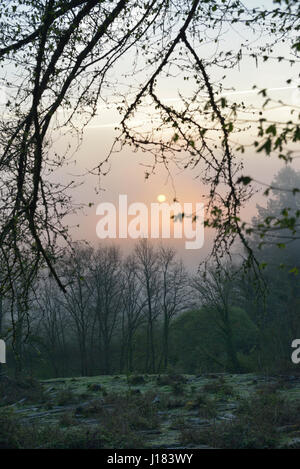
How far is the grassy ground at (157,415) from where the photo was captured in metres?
10.2

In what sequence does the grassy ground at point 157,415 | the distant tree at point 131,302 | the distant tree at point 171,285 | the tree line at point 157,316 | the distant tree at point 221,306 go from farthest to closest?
1. the distant tree at point 131,302
2. the distant tree at point 171,285
3. the tree line at point 157,316
4. the distant tree at point 221,306
5. the grassy ground at point 157,415

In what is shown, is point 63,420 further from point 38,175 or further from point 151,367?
point 151,367

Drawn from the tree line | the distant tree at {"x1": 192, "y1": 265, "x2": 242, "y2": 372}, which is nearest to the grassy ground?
the distant tree at {"x1": 192, "y1": 265, "x2": 242, "y2": 372}

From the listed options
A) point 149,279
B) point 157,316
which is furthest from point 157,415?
point 149,279

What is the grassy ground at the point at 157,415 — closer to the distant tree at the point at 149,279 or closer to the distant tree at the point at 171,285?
the distant tree at the point at 171,285

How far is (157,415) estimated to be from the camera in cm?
1377

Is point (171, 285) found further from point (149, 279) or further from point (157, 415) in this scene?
point (157, 415)

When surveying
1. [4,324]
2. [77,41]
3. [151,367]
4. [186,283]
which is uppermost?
[77,41]

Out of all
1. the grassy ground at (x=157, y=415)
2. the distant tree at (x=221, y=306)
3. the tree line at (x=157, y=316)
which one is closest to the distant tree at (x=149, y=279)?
the tree line at (x=157, y=316)

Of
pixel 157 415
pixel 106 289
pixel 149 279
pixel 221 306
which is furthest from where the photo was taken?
pixel 149 279

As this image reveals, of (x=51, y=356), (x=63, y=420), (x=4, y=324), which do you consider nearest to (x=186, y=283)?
(x=51, y=356)

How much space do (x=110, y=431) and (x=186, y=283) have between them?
869 inches

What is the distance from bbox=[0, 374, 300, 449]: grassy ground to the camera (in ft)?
33.5
